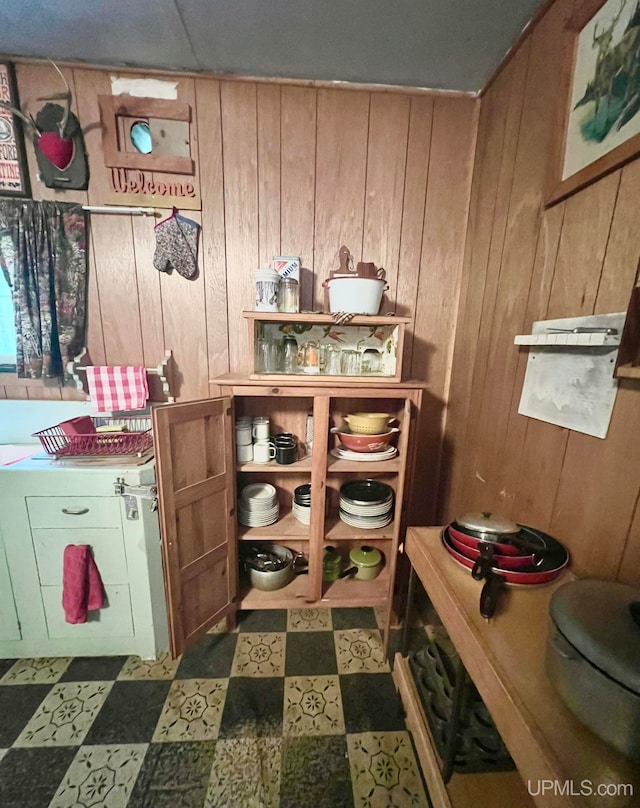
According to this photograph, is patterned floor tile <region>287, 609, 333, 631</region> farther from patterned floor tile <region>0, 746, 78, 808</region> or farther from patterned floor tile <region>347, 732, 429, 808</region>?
patterned floor tile <region>0, 746, 78, 808</region>

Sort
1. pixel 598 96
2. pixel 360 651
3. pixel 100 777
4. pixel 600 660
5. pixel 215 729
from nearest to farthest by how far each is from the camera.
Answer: pixel 600 660
pixel 598 96
pixel 100 777
pixel 215 729
pixel 360 651

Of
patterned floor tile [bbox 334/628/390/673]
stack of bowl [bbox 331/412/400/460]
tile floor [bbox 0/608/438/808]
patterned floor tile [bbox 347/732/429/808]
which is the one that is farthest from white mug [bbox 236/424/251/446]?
patterned floor tile [bbox 347/732/429/808]

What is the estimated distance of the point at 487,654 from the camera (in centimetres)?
63

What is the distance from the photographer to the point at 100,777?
3.30ft

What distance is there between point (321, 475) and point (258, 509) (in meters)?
0.39

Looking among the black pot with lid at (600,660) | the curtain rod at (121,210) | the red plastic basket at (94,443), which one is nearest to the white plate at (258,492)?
the red plastic basket at (94,443)

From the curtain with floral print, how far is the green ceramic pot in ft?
5.55

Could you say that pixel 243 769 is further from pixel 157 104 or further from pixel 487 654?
pixel 157 104

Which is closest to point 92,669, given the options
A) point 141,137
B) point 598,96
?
point 141,137

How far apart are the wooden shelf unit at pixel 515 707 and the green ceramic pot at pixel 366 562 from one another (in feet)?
1.88

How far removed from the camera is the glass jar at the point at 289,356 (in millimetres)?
1499

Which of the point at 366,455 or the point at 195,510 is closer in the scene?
the point at 195,510

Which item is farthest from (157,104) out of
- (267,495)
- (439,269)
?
(267,495)

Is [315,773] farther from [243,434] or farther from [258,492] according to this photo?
[243,434]
